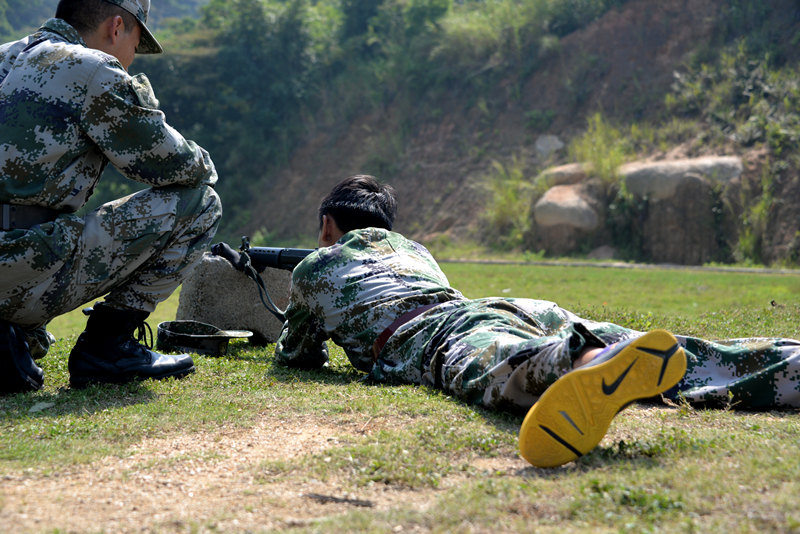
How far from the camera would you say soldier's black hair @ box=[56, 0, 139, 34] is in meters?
3.29

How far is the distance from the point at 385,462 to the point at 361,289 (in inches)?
52.4

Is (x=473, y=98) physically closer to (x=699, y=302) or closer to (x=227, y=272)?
(x=699, y=302)

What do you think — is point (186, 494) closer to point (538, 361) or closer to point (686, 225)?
point (538, 361)

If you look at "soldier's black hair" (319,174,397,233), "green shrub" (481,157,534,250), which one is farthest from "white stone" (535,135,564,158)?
"soldier's black hair" (319,174,397,233)

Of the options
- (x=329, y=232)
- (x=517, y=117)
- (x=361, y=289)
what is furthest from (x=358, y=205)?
(x=517, y=117)

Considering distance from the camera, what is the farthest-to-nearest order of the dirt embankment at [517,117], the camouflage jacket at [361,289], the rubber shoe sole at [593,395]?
the dirt embankment at [517,117] → the camouflage jacket at [361,289] → the rubber shoe sole at [593,395]

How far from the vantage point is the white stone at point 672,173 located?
1418cm

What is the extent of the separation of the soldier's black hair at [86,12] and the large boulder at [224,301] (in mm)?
1979

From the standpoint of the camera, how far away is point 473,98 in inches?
865

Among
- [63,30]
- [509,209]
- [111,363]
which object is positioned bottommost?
[111,363]

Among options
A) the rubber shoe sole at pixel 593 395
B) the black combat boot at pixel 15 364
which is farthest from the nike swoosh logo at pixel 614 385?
the black combat boot at pixel 15 364

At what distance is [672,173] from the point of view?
14.6m

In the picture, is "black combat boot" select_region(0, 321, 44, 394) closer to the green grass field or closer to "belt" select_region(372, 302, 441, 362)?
the green grass field

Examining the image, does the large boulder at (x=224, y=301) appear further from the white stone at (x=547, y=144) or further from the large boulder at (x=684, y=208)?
the white stone at (x=547, y=144)
